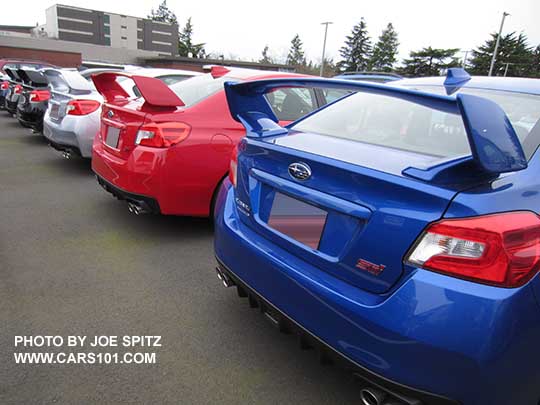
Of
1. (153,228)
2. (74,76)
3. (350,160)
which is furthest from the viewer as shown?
(74,76)

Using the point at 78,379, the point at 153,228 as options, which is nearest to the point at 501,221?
the point at 78,379

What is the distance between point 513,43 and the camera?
53.1 metres

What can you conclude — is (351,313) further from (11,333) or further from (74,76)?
(74,76)

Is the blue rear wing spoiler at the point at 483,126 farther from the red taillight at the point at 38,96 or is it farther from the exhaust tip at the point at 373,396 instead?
the red taillight at the point at 38,96

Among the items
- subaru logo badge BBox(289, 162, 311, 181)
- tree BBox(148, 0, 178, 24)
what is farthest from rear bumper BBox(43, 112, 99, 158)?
tree BBox(148, 0, 178, 24)

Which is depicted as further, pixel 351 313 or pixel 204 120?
pixel 204 120

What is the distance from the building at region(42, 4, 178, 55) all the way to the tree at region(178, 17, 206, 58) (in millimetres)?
1776

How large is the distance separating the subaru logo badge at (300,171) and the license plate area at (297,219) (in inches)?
4.0

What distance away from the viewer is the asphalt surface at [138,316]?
1901mm

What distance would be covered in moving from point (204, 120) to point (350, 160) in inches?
82.0

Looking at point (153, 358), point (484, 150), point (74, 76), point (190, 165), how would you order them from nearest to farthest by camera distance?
point (484, 150) → point (153, 358) → point (190, 165) → point (74, 76)

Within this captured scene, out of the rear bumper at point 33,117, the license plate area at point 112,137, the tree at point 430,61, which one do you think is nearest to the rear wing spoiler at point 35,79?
the rear bumper at point 33,117

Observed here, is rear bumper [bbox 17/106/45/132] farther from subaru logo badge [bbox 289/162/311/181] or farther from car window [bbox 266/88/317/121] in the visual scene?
subaru logo badge [bbox 289/162/311/181]

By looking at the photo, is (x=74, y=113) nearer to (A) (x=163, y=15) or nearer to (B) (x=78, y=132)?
(B) (x=78, y=132)
